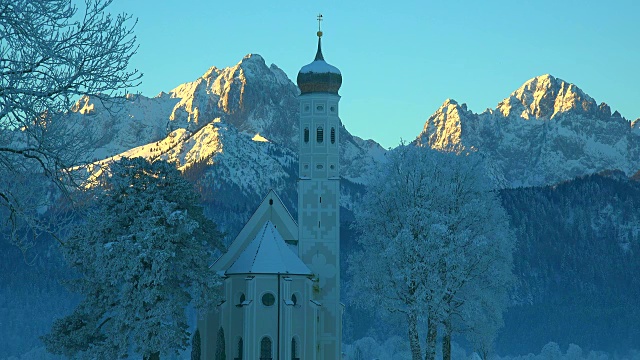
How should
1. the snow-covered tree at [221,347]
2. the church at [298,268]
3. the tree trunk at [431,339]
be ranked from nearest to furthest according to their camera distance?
the tree trunk at [431,339] < the snow-covered tree at [221,347] < the church at [298,268]

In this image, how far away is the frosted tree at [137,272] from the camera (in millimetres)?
63469

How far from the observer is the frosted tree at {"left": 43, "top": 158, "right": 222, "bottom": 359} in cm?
6347

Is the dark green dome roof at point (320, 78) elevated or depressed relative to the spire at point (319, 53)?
depressed

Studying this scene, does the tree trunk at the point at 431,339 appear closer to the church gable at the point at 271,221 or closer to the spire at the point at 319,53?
the church gable at the point at 271,221

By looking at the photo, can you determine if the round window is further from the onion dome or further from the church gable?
the onion dome

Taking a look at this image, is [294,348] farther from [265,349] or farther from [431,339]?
[431,339]

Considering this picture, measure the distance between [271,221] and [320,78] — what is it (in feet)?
39.3

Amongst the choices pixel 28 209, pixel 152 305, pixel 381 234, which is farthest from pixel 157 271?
pixel 28 209

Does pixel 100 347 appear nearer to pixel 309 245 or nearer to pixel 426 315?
pixel 426 315

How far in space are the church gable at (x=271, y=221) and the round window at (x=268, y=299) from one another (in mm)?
8345

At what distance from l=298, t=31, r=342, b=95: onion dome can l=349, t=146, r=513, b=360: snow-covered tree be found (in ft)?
67.8

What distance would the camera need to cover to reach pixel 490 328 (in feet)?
220

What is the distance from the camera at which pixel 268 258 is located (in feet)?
261

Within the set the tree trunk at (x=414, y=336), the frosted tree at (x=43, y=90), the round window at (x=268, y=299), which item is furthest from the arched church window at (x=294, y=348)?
the frosted tree at (x=43, y=90)
